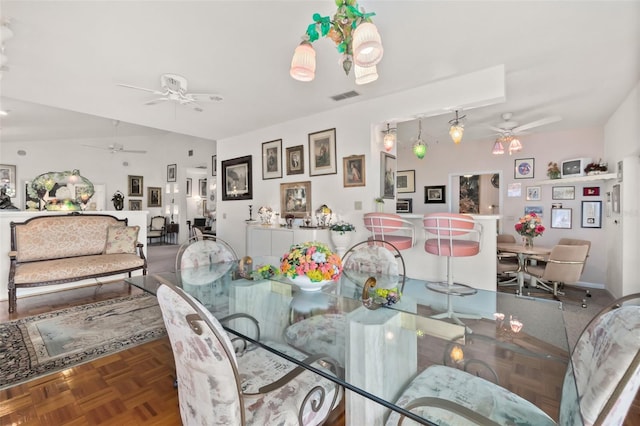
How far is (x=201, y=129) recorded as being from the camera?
212 inches

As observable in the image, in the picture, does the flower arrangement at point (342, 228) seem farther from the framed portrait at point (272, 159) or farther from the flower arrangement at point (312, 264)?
the flower arrangement at point (312, 264)

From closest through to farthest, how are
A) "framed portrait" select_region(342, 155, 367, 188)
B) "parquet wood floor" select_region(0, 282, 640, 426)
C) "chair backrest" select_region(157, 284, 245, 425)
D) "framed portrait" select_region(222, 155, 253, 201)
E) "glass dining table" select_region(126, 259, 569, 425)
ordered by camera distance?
"chair backrest" select_region(157, 284, 245, 425)
"glass dining table" select_region(126, 259, 569, 425)
"parquet wood floor" select_region(0, 282, 640, 426)
"framed portrait" select_region(342, 155, 367, 188)
"framed portrait" select_region(222, 155, 253, 201)

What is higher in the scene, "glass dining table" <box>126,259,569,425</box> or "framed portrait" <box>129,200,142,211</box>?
"framed portrait" <box>129,200,142,211</box>

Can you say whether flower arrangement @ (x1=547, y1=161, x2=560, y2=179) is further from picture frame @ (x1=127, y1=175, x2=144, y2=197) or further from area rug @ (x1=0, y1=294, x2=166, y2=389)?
picture frame @ (x1=127, y1=175, x2=144, y2=197)

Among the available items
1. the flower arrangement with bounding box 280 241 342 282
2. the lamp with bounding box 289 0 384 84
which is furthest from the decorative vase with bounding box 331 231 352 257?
the lamp with bounding box 289 0 384 84

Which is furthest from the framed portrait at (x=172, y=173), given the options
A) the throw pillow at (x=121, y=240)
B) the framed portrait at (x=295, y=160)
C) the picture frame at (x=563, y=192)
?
the picture frame at (x=563, y=192)

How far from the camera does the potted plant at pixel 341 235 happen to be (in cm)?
388

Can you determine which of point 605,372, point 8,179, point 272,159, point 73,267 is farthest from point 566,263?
point 8,179

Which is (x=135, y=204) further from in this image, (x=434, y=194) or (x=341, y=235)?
(x=434, y=194)

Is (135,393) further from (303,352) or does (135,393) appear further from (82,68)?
(82,68)

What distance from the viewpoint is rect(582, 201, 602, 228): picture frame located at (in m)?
4.80

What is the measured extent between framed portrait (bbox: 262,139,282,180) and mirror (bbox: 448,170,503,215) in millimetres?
3836

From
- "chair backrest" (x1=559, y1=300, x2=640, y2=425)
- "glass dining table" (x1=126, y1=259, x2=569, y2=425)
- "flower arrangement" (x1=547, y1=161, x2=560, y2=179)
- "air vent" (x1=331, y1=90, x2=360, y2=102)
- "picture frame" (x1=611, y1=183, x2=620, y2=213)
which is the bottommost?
"glass dining table" (x1=126, y1=259, x2=569, y2=425)

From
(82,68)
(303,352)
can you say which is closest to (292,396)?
(303,352)
